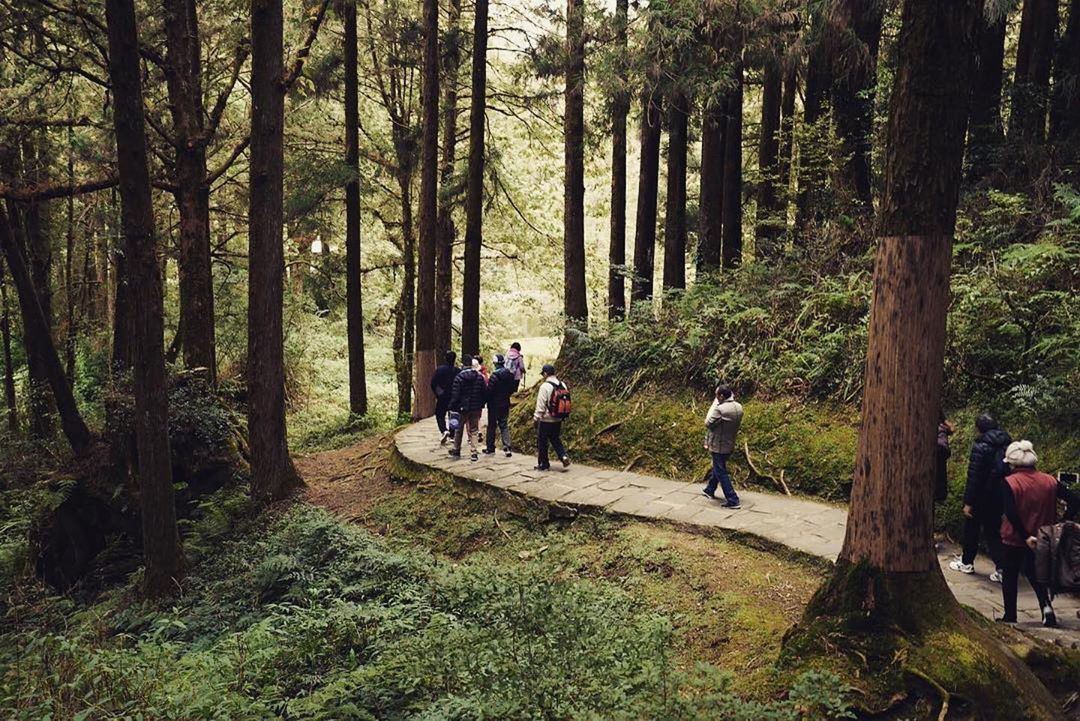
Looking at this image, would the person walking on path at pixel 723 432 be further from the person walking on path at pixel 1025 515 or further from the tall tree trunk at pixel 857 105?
the tall tree trunk at pixel 857 105

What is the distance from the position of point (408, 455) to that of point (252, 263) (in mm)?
4389

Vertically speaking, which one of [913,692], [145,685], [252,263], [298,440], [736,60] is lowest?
[298,440]

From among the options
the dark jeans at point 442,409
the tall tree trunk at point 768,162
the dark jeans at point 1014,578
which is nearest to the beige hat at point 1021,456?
the dark jeans at point 1014,578

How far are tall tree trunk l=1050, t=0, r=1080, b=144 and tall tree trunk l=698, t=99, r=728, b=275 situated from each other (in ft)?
20.2

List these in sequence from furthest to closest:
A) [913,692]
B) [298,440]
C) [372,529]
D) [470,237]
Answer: [298,440]
[470,237]
[372,529]
[913,692]

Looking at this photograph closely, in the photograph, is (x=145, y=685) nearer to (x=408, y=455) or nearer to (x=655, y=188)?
(x=408, y=455)

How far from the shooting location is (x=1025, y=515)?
19.5 feet

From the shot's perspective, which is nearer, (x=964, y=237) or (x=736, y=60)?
(x=964, y=237)

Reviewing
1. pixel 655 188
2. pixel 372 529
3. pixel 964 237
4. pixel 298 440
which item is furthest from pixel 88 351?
pixel 964 237

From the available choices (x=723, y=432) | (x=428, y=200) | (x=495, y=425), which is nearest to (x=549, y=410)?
(x=495, y=425)

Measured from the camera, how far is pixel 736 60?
530 inches

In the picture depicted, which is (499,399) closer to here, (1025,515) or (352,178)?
(352,178)

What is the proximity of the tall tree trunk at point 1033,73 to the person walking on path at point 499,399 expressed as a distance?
1068 centimetres

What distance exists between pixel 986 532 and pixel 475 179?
41.6ft
